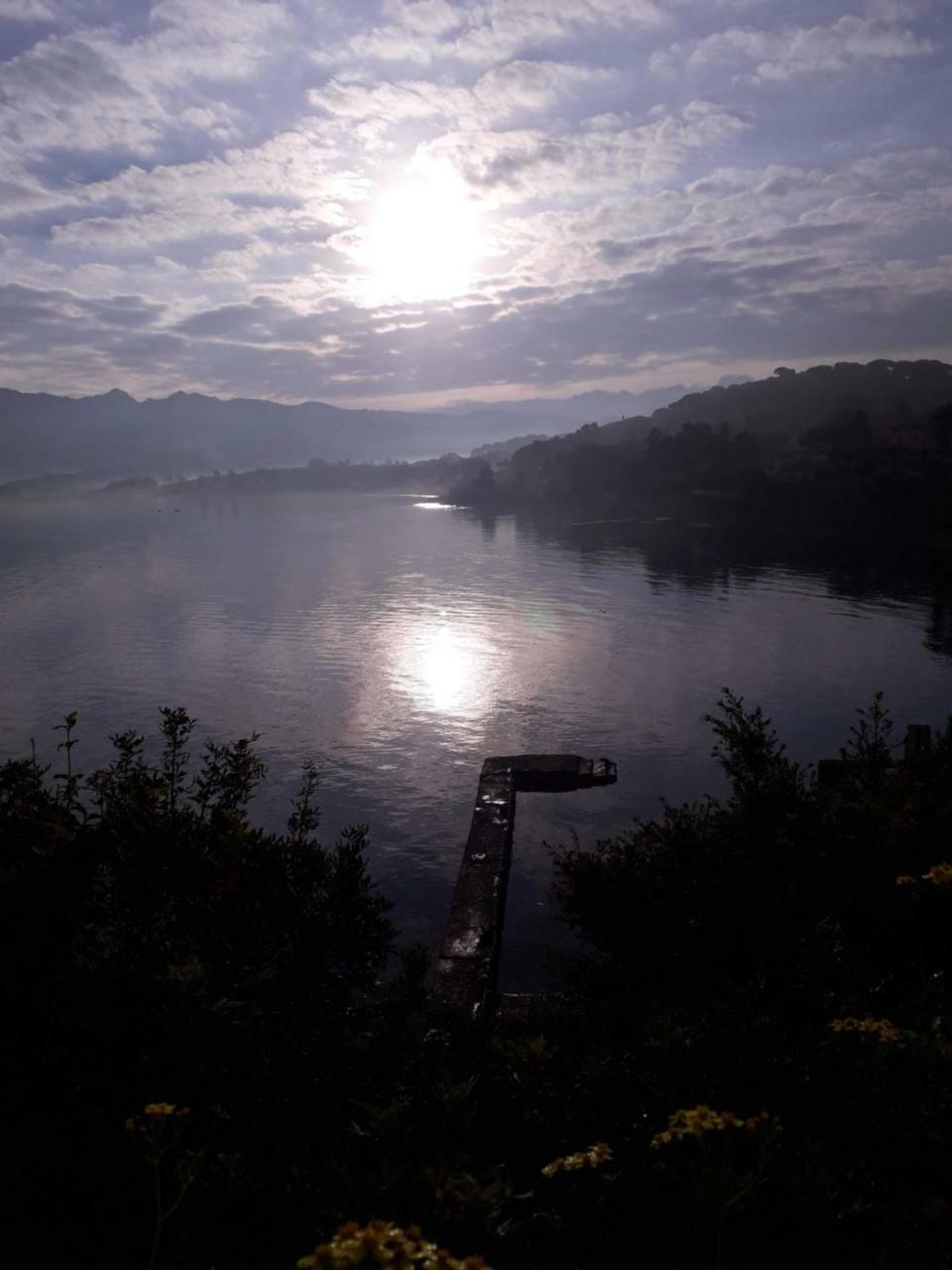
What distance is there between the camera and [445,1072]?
7.54m

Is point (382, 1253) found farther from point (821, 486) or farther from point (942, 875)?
point (821, 486)

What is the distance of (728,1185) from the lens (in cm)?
460

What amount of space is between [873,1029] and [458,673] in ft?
142

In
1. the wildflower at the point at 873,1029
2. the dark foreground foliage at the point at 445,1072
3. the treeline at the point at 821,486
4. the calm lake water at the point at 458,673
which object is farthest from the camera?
the treeline at the point at 821,486

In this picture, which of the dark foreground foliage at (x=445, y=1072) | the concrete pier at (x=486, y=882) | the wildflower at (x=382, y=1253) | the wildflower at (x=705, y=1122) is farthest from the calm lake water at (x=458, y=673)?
the wildflower at (x=382, y=1253)

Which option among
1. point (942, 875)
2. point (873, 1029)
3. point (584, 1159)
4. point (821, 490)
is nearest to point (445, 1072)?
point (584, 1159)

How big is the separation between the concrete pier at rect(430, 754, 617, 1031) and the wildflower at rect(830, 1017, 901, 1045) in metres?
5.57

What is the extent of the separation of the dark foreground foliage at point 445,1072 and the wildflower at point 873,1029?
2 cm

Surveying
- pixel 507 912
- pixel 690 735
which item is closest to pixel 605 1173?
pixel 507 912

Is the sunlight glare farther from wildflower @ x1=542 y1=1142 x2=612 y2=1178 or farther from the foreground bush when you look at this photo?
wildflower @ x1=542 y1=1142 x2=612 y2=1178

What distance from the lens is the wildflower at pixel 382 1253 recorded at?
3.56m

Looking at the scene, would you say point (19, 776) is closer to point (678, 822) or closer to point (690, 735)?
point (678, 822)

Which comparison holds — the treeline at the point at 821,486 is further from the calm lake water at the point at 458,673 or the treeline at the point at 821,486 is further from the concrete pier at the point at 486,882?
the concrete pier at the point at 486,882

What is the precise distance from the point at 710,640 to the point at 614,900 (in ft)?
153
